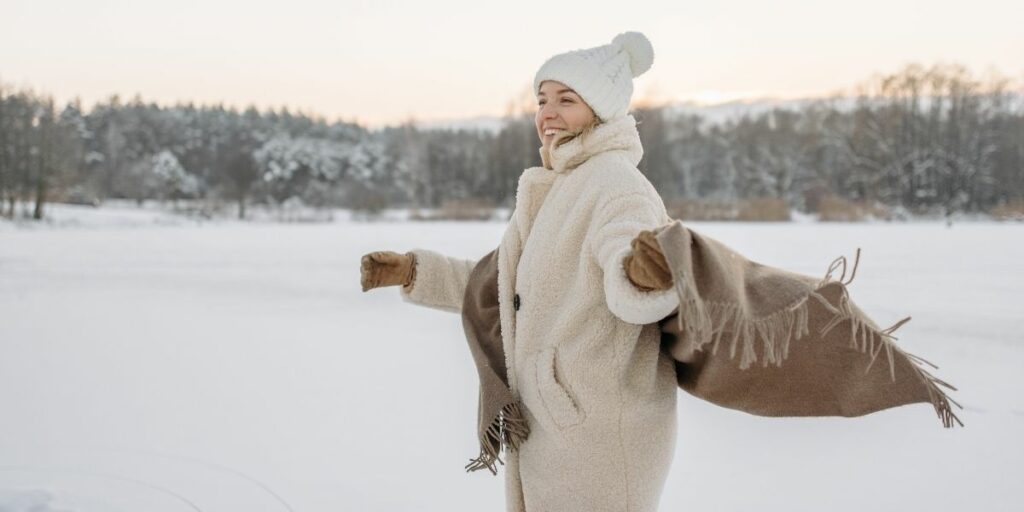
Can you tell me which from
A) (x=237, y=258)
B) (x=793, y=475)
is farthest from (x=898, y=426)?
(x=237, y=258)

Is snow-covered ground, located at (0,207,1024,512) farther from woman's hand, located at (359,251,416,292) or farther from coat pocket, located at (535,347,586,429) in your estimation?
coat pocket, located at (535,347,586,429)

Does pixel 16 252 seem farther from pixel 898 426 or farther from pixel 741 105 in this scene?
pixel 741 105

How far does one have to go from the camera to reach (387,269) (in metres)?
1.78

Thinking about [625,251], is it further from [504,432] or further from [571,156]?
[504,432]

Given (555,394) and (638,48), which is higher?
(638,48)

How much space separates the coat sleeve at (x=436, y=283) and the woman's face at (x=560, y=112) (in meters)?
0.44

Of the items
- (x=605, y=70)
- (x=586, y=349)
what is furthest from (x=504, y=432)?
(x=605, y=70)

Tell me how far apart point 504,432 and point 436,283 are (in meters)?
0.46

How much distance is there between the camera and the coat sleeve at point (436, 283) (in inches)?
70.7

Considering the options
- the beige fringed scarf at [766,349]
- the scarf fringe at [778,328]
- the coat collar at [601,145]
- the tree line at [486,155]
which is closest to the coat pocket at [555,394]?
the beige fringed scarf at [766,349]

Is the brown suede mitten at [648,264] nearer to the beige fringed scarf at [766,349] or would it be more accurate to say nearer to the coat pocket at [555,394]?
the beige fringed scarf at [766,349]

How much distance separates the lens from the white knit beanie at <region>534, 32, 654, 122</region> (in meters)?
1.48

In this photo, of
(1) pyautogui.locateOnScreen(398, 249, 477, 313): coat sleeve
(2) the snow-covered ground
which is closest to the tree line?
(2) the snow-covered ground

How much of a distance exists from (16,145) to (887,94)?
43971 mm
